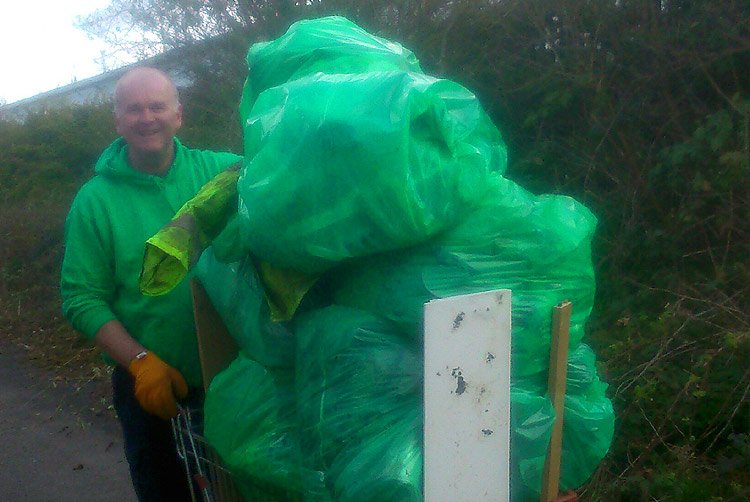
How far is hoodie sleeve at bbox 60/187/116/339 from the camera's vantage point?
261cm

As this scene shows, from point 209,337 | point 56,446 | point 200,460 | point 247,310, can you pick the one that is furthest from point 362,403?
point 56,446

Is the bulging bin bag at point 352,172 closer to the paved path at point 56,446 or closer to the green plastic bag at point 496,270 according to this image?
the green plastic bag at point 496,270

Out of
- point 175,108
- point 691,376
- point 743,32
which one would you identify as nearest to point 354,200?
point 175,108

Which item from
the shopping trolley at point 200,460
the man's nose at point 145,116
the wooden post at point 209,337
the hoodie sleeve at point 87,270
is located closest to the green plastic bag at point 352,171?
the wooden post at point 209,337

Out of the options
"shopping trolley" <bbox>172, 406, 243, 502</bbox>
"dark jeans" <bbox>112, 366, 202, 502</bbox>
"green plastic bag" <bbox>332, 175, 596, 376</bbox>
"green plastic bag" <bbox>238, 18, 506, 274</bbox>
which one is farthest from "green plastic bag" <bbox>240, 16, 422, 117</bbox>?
"dark jeans" <bbox>112, 366, 202, 502</bbox>

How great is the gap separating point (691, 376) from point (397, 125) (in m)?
2.54

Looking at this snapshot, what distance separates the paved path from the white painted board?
337cm

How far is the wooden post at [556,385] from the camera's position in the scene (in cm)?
173

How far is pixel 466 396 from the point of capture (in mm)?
1490

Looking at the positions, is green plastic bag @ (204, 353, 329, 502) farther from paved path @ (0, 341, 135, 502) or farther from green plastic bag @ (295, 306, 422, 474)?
paved path @ (0, 341, 135, 502)

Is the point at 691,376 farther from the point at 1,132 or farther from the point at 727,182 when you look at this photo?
the point at 1,132

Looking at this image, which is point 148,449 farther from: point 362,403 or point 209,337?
point 362,403

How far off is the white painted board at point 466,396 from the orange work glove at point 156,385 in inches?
46.3

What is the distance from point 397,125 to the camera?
1579mm
